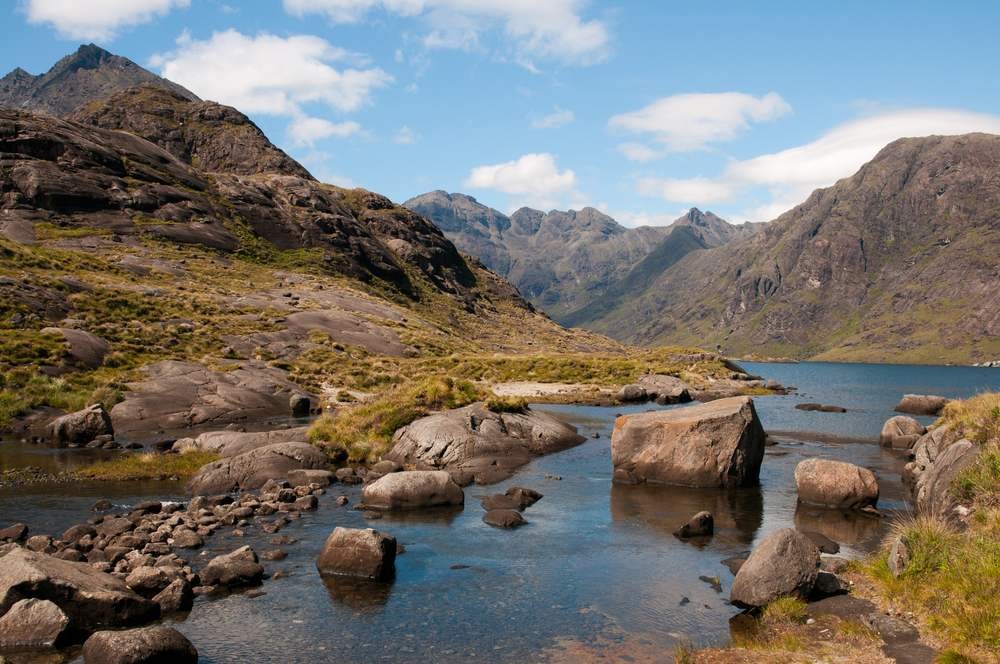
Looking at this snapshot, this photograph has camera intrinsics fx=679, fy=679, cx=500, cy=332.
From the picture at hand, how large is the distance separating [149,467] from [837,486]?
36.3 metres

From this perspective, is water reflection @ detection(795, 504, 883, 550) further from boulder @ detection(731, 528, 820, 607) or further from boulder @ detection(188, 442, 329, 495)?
boulder @ detection(188, 442, 329, 495)

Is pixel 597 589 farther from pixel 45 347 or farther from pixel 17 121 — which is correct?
pixel 17 121

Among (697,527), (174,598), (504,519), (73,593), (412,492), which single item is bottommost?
(504,519)

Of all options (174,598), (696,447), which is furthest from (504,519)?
(174,598)

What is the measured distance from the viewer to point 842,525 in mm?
29391

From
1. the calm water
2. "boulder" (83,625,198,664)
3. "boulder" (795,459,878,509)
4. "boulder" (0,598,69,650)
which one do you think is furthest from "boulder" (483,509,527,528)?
"boulder" (0,598,69,650)

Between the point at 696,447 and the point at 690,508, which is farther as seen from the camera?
the point at 696,447

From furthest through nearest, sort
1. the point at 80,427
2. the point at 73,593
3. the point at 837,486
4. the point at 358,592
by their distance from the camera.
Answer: the point at 80,427 → the point at 837,486 → the point at 358,592 → the point at 73,593

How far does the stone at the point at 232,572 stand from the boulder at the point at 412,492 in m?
9.53

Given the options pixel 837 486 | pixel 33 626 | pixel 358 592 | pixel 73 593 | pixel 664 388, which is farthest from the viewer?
pixel 664 388

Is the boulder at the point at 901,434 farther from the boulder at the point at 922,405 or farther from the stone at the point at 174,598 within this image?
the stone at the point at 174,598

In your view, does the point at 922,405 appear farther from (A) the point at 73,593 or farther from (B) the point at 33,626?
(B) the point at 33,626

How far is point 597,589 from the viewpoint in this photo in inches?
864

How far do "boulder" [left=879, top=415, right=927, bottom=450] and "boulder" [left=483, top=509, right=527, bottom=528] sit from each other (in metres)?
35.5
